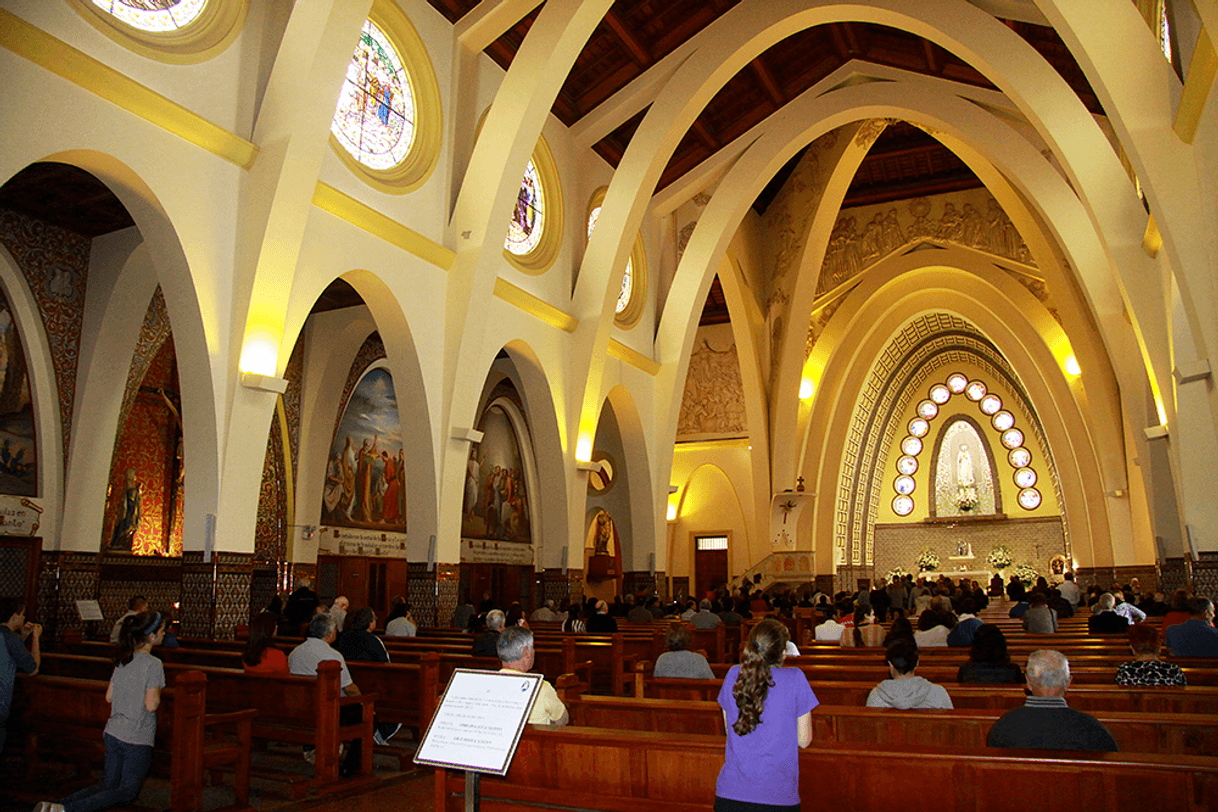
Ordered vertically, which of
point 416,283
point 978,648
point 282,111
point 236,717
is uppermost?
point 282,111

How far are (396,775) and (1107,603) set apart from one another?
26.4 feet

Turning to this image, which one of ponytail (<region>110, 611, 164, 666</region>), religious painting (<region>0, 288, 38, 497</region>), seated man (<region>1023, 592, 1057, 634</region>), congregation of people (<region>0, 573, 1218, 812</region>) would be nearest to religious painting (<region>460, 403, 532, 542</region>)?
congregation of people (<region>0, 573, 1218, 812</region>)

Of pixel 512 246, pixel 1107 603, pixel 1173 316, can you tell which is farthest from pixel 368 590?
pixel 1173 316

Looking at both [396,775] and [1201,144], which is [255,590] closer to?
[396,775]

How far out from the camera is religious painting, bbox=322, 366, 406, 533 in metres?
15.2

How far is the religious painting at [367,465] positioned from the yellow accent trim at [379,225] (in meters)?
4.62

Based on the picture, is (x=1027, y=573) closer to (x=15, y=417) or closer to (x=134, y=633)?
(x=15, y=417)

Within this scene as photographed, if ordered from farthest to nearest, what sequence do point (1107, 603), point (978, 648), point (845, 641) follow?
point (1107, 603) < point (845, 641) < point (978, 648)

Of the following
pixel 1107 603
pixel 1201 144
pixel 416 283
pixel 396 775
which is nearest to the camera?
pixel 396 775

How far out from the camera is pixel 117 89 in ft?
24.7

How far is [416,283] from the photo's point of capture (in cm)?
1109

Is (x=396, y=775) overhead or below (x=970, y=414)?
below

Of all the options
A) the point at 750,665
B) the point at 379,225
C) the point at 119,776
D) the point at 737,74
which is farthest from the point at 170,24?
the point at 737,74

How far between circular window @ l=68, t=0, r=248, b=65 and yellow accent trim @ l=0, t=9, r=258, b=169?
0.44m
